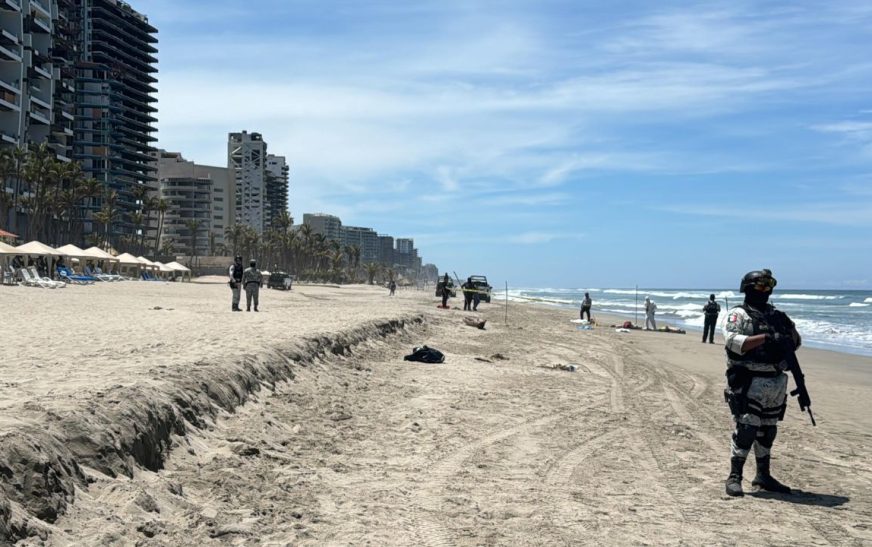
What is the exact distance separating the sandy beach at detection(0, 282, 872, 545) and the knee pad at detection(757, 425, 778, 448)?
1.46 ft

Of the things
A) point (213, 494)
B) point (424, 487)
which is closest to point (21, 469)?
point (213, 494)

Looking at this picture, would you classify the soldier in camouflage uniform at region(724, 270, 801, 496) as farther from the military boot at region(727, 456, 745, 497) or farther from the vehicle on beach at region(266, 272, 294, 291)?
the vehicle on beach at region(266, 272, 294, 291)

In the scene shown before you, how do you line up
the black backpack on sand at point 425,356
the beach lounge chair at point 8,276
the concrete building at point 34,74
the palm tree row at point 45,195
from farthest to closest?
the concrete building at point 34,74 < the palm tree row at point 45,195 < the beach lounge chair at point 8,276 < the black backpack on sand at point 425,356

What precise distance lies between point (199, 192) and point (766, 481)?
176788 mm

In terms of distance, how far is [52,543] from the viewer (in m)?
3.81

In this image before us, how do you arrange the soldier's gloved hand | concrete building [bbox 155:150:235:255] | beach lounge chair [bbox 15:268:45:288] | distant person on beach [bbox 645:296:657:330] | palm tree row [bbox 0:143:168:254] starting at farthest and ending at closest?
concrete building [bbox 155:150:235:255] → palm tree row [bbox 0:143:168:254] → beach lounge chair [bbox 15:268:45:288] → distant person on beach [bbox 645:296:657:330] → the soldier's gloved hand

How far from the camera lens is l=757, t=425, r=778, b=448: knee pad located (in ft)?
19.8

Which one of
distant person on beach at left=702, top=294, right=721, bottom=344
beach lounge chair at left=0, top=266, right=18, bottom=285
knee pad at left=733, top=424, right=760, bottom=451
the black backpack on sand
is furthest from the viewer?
beach lounge chair at left=0, top=266, right=18, bottom=285

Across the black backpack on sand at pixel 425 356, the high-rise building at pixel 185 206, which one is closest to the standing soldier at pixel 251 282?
the black backpack on sand at pixel 425 356

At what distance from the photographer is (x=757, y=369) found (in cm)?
591

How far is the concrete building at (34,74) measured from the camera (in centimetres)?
8562

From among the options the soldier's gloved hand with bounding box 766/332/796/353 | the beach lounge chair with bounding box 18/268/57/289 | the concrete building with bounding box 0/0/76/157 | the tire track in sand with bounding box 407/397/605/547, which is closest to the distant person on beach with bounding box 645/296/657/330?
the tire track in sand with bounding box 407/397/605/547

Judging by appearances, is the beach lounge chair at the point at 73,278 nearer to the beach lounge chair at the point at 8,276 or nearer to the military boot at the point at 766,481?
the beach lounge chair at the point at 8,276

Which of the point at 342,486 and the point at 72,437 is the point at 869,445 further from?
the point at 72,437
